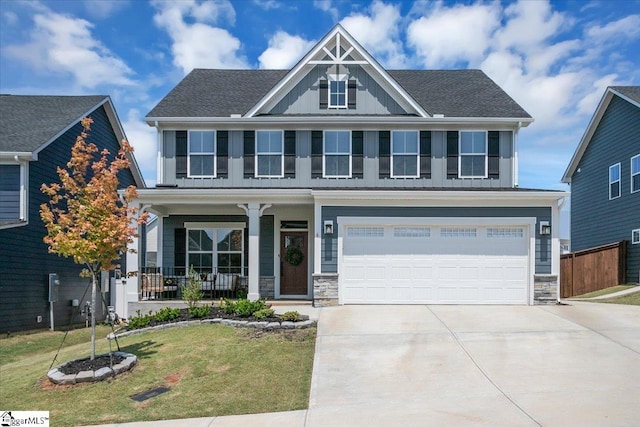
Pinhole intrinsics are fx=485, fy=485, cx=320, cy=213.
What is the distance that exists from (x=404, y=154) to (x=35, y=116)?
40.9ft

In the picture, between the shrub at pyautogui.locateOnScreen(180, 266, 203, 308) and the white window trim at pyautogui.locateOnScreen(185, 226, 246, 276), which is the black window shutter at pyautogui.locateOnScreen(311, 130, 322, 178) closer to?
the white window trim at pyautogui.locateOnScreen(185, 226, 246, 276)

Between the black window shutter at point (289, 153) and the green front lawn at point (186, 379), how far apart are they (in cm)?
630

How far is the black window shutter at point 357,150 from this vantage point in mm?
15414

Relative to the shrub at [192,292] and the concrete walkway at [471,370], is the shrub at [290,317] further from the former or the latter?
the shrub at [192,292]

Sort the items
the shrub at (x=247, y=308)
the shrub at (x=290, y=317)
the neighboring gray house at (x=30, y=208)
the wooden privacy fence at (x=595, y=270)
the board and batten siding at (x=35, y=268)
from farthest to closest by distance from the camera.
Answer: the wooden privacy fence at (x=595, y=270) → the neighboring gray house at (x=30, y=208) → the board and batten siding at (x=35, y=268) → the shrub at (x=247, y=308) → the shrub at (x=290, y=317)

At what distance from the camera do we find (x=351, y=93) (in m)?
15.8

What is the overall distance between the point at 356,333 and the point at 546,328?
392 centimetres

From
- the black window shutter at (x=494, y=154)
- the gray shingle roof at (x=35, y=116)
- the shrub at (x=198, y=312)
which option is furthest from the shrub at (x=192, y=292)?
the black window shutter at (x=494, y=154)

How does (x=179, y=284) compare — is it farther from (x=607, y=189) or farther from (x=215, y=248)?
(x=607, y=189)

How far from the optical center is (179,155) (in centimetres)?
1559

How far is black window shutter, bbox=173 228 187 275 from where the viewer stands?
15.6m

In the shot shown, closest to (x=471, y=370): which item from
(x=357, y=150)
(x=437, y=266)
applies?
(x=437, y=266)

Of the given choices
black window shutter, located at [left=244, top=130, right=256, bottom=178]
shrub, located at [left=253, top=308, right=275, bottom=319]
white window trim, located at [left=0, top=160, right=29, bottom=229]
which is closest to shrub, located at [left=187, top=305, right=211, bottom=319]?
shrub, located at [left=253, top=308, right=275, bottom=319]

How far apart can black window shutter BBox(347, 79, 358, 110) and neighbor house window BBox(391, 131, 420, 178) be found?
1.62 meters
